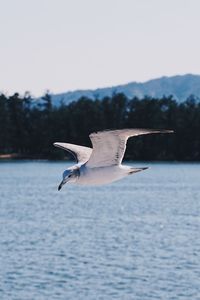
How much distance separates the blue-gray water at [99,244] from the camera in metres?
36.3

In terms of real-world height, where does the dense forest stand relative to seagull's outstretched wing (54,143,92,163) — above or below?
above

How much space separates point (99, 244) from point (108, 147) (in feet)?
122

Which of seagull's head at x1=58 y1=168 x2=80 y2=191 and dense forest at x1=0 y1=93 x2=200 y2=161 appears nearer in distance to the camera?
seagull's head at x1=58 y1=168 x2=80 y2=191

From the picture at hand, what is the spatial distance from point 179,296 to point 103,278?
14.5ft

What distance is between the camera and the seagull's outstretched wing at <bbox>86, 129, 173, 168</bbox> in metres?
10.6

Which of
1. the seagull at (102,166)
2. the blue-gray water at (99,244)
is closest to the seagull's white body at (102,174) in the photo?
the seagull at (102,166)

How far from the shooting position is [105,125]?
5335 inches

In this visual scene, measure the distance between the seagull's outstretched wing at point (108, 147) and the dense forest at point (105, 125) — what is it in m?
120

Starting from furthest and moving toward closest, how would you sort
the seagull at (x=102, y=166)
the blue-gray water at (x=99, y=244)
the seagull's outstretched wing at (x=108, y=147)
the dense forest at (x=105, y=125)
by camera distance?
1. the dense forest at (x=105, y=125)
2. the blue-gray water at (x=99, y=244)
3. the seagull at (x=102, y=166)
4. the seagull's outstretched wing at (x=108, y=147)

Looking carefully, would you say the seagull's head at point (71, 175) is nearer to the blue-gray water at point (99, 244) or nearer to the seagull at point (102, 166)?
the seagull at point (102, 166)

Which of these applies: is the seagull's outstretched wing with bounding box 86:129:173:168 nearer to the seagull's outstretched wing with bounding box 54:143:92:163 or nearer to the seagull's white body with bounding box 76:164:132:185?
the seagull's white body with bounding box 76:164:132:185

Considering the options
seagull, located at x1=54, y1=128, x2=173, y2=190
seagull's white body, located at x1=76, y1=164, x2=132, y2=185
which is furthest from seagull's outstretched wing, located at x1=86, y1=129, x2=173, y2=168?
seagull's white body, located at x1=76, y1=164, x2=132, y2=185

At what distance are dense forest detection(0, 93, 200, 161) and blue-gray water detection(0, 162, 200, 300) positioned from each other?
164 feet

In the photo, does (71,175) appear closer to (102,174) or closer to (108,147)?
(102,174)
